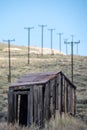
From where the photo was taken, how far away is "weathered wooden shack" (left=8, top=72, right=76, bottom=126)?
795 inches

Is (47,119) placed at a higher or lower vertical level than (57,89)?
lower

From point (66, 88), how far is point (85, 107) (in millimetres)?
7160

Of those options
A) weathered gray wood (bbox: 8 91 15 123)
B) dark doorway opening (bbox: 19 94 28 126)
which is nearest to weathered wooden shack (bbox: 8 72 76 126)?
weathered gray wood (bbox: 8 91 15 123)

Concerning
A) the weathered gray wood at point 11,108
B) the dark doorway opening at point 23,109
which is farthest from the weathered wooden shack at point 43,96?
the dark doorway opening at point 23,109

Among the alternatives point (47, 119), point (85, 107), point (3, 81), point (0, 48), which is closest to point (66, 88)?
point (47, 119)

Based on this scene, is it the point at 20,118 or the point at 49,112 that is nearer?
the point at 49,112

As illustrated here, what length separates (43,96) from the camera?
20.2 m

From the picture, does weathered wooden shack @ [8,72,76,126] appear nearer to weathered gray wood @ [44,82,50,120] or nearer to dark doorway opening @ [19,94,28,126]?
weathered gray wood @ [44,82,50,120]

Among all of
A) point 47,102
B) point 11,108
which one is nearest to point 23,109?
point 11,108

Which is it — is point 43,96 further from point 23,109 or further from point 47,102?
point 23,109

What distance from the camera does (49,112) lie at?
20.3m

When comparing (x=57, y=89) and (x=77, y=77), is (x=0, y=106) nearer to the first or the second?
(x=57, y=89)

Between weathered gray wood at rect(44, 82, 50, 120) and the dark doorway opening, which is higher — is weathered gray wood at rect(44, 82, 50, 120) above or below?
above

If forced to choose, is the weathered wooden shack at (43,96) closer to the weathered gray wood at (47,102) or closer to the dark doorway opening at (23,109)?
the weathered gray wood at (47,102)
